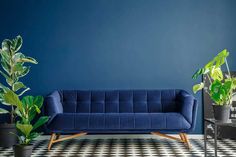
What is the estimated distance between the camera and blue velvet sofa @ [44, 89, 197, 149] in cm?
501

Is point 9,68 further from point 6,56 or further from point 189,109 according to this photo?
point 189,109

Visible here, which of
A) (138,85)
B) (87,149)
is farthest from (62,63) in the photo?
(87,149)

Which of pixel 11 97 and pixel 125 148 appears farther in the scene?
pixel 125 148

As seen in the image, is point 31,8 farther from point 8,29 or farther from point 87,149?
point 87,149

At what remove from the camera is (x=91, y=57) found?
5980 millimetres

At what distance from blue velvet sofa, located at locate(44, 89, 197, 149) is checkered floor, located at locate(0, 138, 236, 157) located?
0.20 metres

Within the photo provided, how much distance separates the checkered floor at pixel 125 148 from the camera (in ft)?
15.3

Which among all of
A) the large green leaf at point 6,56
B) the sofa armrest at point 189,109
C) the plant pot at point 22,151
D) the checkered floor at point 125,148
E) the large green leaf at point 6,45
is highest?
the large green leaf at point 6,45

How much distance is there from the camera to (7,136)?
204 inches

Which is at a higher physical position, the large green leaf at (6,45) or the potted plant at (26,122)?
the large green leaf at (6,45)

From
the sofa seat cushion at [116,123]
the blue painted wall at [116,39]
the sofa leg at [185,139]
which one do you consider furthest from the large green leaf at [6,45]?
the sofa leg at [185,139]

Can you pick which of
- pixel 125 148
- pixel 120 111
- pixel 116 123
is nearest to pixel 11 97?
pixel 116 123

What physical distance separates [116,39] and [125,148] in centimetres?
184

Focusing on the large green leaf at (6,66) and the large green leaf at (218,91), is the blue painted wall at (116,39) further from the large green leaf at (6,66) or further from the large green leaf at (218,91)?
the large green leaf at (218,91)
